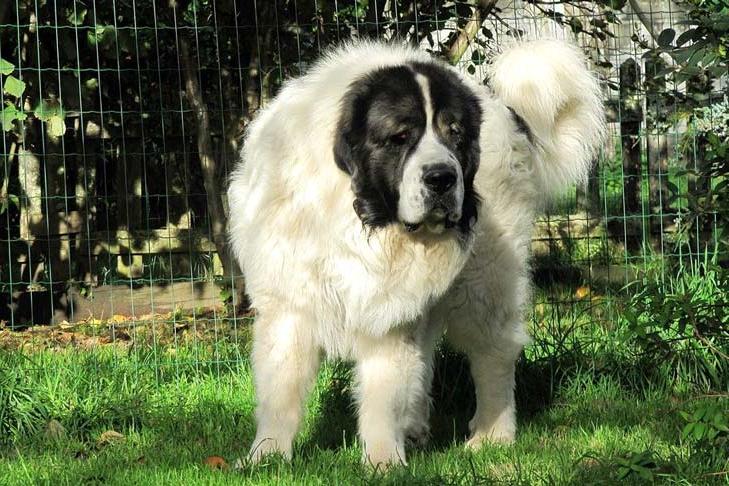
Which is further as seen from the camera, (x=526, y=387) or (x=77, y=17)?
(x=77, y=17)

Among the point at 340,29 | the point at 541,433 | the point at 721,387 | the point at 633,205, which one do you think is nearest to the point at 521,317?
the point at 541,433

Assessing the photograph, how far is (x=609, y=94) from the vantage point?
6.90m

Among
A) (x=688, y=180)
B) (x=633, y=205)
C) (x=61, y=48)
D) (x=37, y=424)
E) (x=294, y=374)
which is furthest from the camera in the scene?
(x=633, y=205)

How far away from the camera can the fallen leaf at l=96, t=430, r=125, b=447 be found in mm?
4242

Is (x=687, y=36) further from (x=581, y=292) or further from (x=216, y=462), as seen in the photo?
(x=581, y=292)

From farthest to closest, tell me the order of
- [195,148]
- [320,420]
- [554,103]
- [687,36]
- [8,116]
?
[195,148]
[8,116]
[320,420]
[554,103]
[687,36]

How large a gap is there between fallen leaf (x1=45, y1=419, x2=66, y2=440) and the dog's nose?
1.95m

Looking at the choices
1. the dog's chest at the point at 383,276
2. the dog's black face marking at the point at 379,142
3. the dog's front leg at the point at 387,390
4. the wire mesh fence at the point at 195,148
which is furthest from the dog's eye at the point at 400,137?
the wire mesh fence at the point at 195,148

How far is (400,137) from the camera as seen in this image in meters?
3.49

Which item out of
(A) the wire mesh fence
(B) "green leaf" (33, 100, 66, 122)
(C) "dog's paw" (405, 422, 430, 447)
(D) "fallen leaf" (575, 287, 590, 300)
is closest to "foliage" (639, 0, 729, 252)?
(A) the wire mesh fence

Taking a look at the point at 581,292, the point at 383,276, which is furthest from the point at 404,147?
the point at 581,292

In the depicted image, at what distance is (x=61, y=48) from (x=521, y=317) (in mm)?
3220

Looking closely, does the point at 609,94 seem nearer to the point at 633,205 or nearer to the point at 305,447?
the point at 633,205

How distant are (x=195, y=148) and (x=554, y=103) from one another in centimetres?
346
